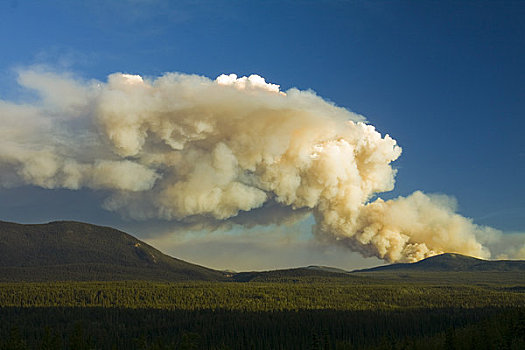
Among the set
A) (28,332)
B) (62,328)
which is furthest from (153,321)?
(28,332)

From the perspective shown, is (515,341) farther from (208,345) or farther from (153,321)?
(153,321)

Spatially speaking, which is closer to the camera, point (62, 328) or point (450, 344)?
point (450, 344)

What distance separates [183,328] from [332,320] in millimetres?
57765

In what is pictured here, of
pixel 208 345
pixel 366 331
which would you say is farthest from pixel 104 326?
pixel 366 331

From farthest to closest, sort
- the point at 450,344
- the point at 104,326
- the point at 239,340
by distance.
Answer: the point at 104,326
the point at 239,340
the point at 450,344

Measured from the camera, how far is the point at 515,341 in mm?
111500

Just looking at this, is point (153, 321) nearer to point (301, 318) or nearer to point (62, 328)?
point (62, 328)

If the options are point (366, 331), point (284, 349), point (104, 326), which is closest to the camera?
point (284, 349)

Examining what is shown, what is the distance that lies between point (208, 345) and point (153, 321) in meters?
46.9

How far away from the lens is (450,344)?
11019 centimetres

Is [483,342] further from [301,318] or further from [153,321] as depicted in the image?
[153,321]

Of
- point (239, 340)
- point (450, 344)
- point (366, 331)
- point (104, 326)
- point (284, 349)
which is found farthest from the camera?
point (104, 326)

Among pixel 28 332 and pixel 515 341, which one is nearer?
pixel 515 341

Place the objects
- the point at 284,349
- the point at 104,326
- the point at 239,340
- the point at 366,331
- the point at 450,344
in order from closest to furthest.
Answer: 1. the point at 450,344
2. the point at 284,349
3. the point at 239,340
4. the point at 366,331
5. the point at 104,326
